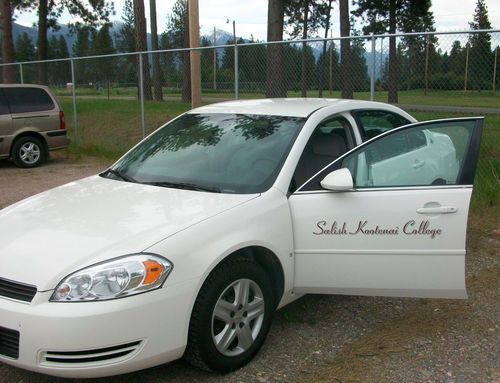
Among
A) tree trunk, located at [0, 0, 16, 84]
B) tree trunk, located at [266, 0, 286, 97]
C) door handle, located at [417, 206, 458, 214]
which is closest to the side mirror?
door handle, located at [417, 206, 458, 214]

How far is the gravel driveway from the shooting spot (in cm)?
324

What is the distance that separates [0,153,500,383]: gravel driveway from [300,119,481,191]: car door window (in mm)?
1011

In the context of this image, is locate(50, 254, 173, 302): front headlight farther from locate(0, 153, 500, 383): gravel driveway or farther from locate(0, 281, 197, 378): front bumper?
locate(0, 153, 500, 383): gravel driveway

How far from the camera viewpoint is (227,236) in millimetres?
3143

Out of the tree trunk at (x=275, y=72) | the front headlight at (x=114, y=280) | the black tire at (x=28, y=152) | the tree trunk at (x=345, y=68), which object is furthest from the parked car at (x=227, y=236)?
the black tire at (x=28, y=152)

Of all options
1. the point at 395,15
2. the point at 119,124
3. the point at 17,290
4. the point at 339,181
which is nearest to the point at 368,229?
the point at 339,181

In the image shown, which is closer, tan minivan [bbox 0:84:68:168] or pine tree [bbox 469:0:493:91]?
pine tree [bbox 469:0:493:91]

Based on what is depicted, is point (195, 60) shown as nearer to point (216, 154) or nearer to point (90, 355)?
point (216, 154)

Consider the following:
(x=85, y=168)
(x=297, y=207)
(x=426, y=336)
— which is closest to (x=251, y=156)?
(x=297, y=207)

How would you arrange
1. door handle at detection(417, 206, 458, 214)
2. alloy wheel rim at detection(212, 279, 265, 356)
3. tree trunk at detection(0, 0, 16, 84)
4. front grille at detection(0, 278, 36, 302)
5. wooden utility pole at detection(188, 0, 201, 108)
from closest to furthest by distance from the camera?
front grille at detection(0, 278, 36, 302) < alloy wheel rim at detection(212, 279, 265, 356) < door handle at detection(417, 206, 458, 214) < wooden utility pole at detection(188, 0, 201, 108) < tree trunk at detection(0, 0, 16, 84)

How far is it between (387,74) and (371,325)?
5.78 metres

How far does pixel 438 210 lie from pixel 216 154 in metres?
1.56

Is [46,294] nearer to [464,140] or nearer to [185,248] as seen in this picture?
[185,248]

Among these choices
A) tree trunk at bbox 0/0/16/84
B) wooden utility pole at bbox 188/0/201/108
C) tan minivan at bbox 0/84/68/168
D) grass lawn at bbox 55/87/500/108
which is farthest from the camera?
tree trunk at bbox 0/0/16/84
